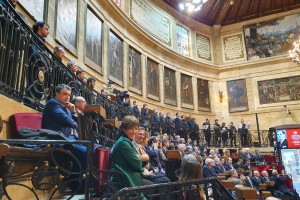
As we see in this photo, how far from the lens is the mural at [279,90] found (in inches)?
712

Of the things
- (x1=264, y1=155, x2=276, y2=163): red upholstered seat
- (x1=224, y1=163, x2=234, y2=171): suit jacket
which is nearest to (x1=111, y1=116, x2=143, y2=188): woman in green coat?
(x1=224, y1=163, x2=234, y2=171): suit jacket

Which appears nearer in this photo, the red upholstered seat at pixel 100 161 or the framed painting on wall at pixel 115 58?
the red upholstered seat at pixel 100 161

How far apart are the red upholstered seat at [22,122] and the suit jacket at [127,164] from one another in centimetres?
103

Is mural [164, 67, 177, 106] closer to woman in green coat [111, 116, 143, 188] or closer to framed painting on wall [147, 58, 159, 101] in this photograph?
framed painting on wall [147, 58, 159, 101]

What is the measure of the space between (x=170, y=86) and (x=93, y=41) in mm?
7216

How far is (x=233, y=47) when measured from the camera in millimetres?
20688

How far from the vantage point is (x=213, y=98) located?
65.1ft

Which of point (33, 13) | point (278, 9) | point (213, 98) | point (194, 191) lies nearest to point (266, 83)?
point (213, 98)

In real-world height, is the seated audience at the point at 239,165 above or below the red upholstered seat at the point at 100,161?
below

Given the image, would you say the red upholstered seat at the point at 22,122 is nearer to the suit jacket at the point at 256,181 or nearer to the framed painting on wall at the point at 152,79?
the suit jacket at the point at 256,181

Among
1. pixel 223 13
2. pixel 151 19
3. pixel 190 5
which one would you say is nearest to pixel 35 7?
pixel 151 19

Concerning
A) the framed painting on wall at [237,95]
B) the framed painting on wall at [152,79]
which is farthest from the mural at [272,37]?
the framed painting on wall at [152,79]

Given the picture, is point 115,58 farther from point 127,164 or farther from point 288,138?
point 288,138

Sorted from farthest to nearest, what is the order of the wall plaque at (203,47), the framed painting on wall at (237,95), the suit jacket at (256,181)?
the wall plaque at (203,47) → the framed painting on wall at (237,95) → the suit jacket at (256,181)
